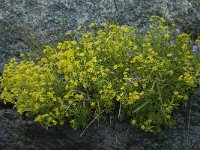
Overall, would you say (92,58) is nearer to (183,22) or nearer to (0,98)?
(0,98)

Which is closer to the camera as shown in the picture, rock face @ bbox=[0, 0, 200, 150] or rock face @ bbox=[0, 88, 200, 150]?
rock face @ bbox=[0, 88, 200, 150]

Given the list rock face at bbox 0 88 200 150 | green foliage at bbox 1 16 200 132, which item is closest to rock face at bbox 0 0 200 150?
rock face at bbox 0 88 200 150

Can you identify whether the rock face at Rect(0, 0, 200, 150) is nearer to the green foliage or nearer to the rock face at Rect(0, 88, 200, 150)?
the rock face at Rect(0, 88, 200, 150)

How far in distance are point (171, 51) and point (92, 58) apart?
2.13ft

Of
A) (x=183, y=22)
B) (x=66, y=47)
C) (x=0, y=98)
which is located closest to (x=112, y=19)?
(x=183, y=22)

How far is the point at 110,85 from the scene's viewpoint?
11.5 feet

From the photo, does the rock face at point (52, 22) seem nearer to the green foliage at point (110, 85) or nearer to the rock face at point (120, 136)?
the rock face at point (120, 136)

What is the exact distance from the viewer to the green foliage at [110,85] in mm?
3525

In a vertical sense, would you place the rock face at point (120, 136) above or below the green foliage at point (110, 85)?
below

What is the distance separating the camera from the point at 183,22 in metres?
5.43

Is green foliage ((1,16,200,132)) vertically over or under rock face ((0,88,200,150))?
over

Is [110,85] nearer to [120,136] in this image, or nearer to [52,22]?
[120,136]

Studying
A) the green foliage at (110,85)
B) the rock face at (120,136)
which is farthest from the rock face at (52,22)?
the green foliage at (110,85)

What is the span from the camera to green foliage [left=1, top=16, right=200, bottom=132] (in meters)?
3.53
